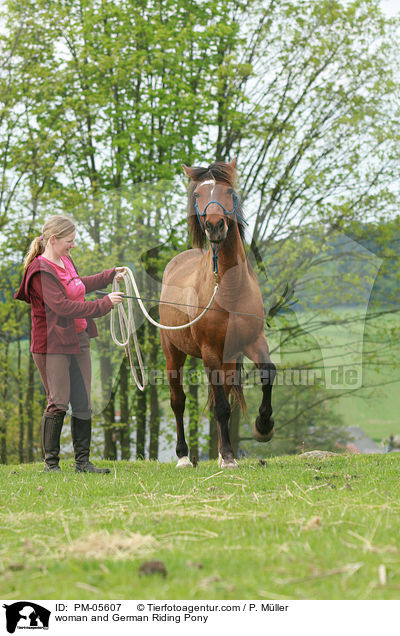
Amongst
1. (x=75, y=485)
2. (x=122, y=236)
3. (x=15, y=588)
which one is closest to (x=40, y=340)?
(x=75, y=485)

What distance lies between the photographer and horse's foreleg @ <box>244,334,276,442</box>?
5.75 meters

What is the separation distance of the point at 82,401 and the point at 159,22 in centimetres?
1096

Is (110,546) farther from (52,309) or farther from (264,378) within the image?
(264,378)

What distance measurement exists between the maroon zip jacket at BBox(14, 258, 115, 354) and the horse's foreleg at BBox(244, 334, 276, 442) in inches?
58.0

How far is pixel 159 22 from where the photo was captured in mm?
13828

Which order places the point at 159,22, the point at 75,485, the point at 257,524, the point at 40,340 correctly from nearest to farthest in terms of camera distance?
the point at 257,524, the point at 75,485, the point at 40,340, the point at 159,22

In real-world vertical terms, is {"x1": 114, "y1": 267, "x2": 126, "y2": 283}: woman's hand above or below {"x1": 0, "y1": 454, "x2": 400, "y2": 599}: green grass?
above

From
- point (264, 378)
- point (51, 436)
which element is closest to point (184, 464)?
point (264, 378)

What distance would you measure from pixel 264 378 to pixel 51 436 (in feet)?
6.47

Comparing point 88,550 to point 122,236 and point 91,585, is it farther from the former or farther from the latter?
point 122,236
